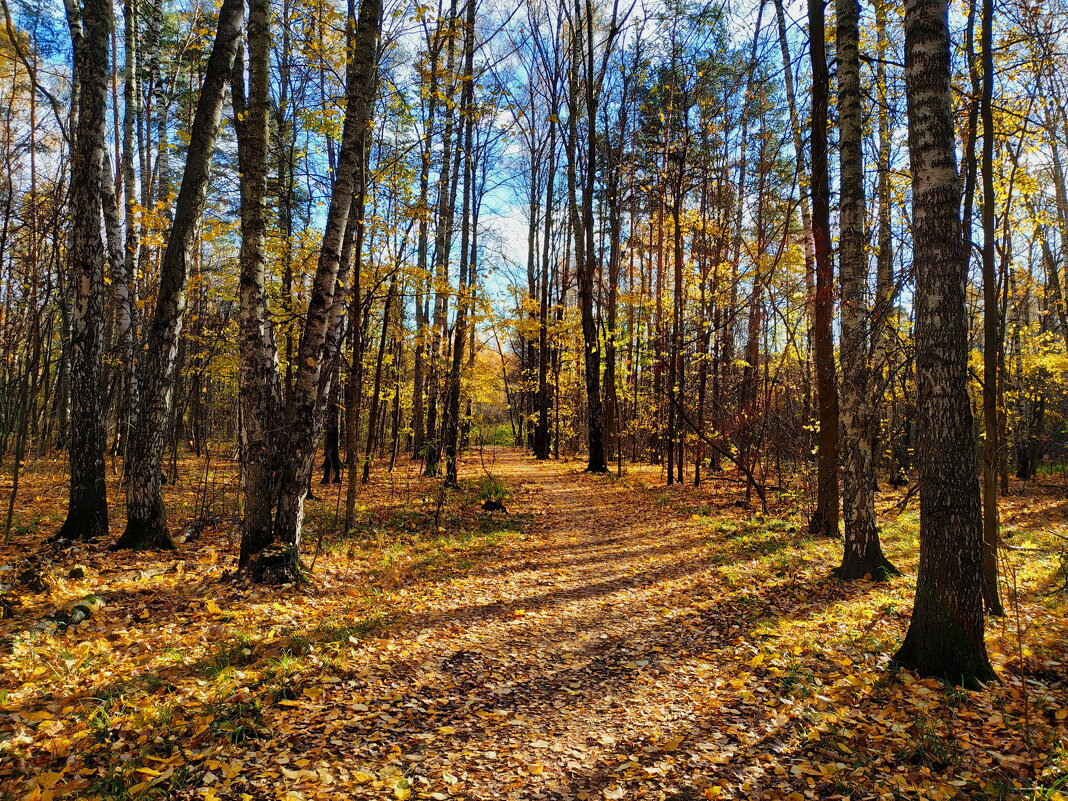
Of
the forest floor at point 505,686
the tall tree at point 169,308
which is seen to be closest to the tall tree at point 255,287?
the tall tree at point 169,308

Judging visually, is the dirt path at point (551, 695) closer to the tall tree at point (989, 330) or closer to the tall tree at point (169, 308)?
the tall tree at point (989, 330)

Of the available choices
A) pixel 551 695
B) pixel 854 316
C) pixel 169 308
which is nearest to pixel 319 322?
pixel 169 308

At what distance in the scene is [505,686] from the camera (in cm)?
429

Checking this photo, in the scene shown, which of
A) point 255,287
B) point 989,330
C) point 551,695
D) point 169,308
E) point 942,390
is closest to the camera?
point 942,390

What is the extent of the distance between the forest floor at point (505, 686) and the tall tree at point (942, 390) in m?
0.35

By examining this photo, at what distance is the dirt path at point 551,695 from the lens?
315cm

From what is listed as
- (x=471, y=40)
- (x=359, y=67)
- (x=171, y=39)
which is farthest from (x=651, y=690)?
(x=171, y=39)

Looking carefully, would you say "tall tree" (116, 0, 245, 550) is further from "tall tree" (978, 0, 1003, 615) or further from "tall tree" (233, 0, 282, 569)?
"tall tree" (978, 0, 1003, 615)

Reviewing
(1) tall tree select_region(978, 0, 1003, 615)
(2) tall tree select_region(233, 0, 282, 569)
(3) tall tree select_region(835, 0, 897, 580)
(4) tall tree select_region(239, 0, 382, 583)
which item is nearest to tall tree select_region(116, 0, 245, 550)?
(2) tall tree select_region(233, 0, 282, 569)

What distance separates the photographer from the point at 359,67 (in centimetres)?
647

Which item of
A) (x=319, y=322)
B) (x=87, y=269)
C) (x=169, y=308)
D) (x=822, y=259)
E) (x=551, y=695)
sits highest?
(x=822, y=259)

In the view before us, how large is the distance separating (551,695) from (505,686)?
393mm

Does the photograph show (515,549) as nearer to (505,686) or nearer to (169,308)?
(505,686)

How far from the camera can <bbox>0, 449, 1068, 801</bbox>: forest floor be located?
9.91ft
